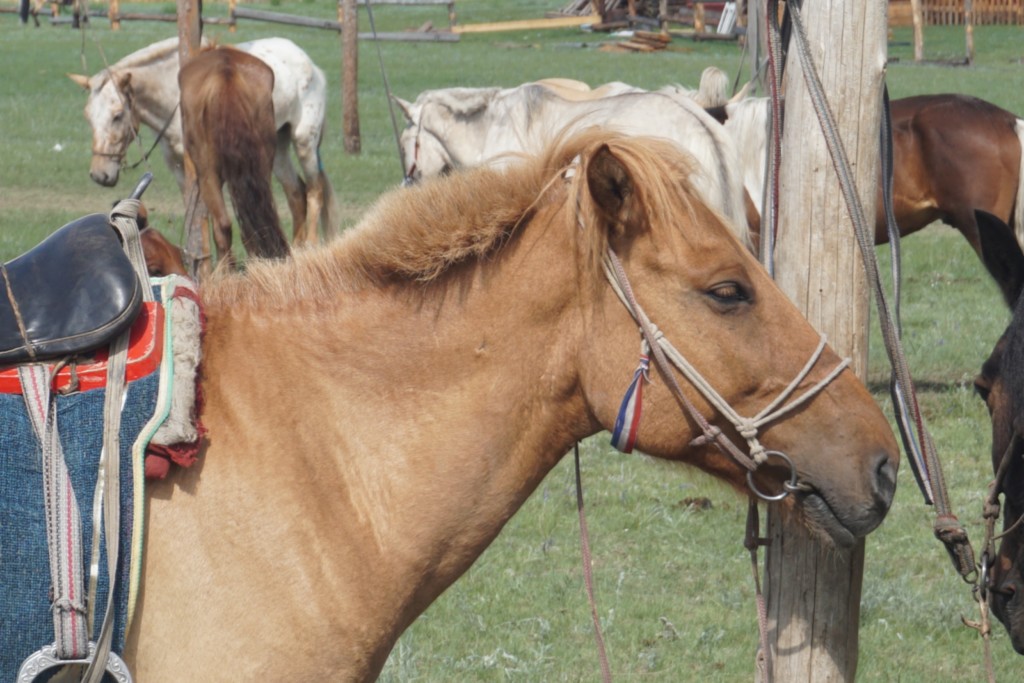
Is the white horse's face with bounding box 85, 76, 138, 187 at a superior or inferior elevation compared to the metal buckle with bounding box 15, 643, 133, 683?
inferior

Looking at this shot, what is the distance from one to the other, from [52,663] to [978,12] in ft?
130

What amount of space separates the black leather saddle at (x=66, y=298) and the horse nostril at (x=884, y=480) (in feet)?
4.54

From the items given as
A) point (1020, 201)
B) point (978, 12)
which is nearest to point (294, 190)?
point (1020, 201)

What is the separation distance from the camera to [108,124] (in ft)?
38.7

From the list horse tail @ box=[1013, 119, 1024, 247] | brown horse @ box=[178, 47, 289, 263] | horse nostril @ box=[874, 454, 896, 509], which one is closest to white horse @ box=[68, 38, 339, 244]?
brown horse @ box=[178, 47, 289, 263]

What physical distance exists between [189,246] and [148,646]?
8.17 metres

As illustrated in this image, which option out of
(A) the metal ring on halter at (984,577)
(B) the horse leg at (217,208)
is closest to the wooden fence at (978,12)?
(B) the horse leg at (217,208)

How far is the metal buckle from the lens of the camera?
1.94 metres

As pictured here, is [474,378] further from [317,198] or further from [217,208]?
[317,198]

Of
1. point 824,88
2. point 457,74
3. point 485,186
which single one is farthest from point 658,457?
point 457,74

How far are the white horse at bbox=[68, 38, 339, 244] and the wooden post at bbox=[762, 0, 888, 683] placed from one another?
29.6ft

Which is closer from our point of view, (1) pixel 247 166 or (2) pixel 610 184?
(2) pixel 610 184

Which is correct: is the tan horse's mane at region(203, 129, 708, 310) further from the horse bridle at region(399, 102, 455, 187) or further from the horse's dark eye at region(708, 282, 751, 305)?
the horse bridle at region(399, 102, 455, 187)

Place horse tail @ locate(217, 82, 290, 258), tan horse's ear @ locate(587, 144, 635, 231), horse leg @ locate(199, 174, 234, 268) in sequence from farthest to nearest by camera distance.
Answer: horse leg @ locate(199, 174, 234, 268)
horse tail @ locate(217, 82, 290, 258)
tan horse's ear @ locate(587, 144, 635, 231)
